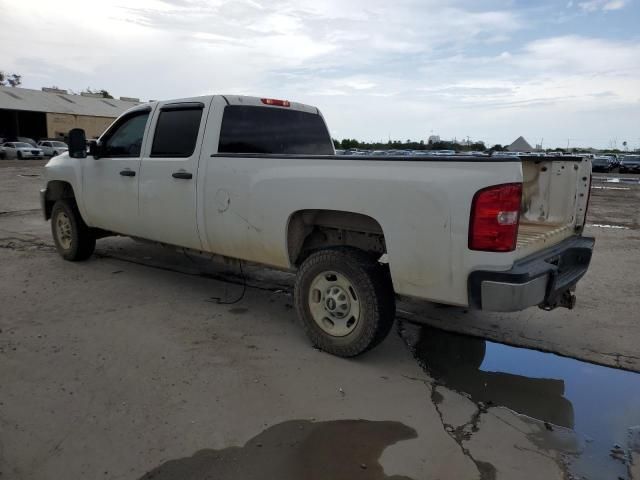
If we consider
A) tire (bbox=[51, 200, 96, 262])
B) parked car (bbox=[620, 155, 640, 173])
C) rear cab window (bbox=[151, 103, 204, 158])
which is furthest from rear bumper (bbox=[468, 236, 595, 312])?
parked car (bbox=[620, 155, 640, 173])

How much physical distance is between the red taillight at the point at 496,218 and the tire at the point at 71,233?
210 inches

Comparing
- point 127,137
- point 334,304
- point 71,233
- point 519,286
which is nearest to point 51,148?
point 71,233

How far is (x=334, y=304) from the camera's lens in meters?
4.07

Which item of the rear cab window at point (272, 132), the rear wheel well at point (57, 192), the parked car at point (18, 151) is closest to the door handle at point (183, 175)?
the rear cab window at point (272, 132)

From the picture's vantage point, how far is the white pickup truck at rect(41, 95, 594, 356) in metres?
3.23

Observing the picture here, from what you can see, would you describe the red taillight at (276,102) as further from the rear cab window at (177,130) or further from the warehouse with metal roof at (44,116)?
the warehouse with metal roof at (44,116)

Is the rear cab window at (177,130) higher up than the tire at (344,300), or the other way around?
the rear cab window at (177,130)

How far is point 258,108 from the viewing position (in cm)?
520

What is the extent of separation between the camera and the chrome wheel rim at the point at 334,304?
3984mm

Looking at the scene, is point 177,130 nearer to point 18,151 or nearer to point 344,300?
point 344,300

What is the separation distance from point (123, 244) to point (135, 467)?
591cm

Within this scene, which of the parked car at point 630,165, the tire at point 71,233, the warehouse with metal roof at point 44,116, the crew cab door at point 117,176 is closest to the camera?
the crew cab door at point 117,176

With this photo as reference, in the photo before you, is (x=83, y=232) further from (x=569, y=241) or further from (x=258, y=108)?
(x=569, y=241)

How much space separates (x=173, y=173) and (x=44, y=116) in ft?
180
